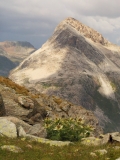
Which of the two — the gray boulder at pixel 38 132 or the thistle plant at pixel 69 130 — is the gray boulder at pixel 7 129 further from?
the thistle plant at pixel 69 130

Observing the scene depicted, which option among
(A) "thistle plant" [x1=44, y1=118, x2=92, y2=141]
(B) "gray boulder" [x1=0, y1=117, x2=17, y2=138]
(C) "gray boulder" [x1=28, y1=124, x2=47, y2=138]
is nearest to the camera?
(B) "gray boulder" [x1=0, y1=117, x2=17, y2=138]

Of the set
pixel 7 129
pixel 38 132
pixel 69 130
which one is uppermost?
pixel 7 129

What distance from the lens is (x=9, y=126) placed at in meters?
22.9

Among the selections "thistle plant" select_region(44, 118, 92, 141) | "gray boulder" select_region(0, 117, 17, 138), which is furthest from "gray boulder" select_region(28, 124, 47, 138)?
"gray boulder" select_region(0, 117, 17, 138)

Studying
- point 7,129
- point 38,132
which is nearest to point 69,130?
point 38,132

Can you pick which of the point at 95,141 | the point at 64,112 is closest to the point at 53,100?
the point at 64,112

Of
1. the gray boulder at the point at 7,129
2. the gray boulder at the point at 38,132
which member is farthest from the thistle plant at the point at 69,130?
the gray boulder at the point at 7,129

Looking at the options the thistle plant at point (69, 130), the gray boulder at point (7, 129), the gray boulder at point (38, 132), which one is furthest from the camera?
the gray boulder at point (38, 132)

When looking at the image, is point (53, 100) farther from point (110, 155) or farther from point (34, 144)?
point (110, 155)

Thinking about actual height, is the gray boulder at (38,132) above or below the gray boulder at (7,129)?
below

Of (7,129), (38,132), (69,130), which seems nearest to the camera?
(7,129)

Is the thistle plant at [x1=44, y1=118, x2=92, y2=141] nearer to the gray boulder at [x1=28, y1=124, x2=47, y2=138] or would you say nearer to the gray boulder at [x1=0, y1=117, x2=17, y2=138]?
the gray boulder at [x1=28, y1=124, x2=47, y2=138]

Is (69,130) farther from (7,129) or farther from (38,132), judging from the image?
(7,129)

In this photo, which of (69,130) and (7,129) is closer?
(7,129)
